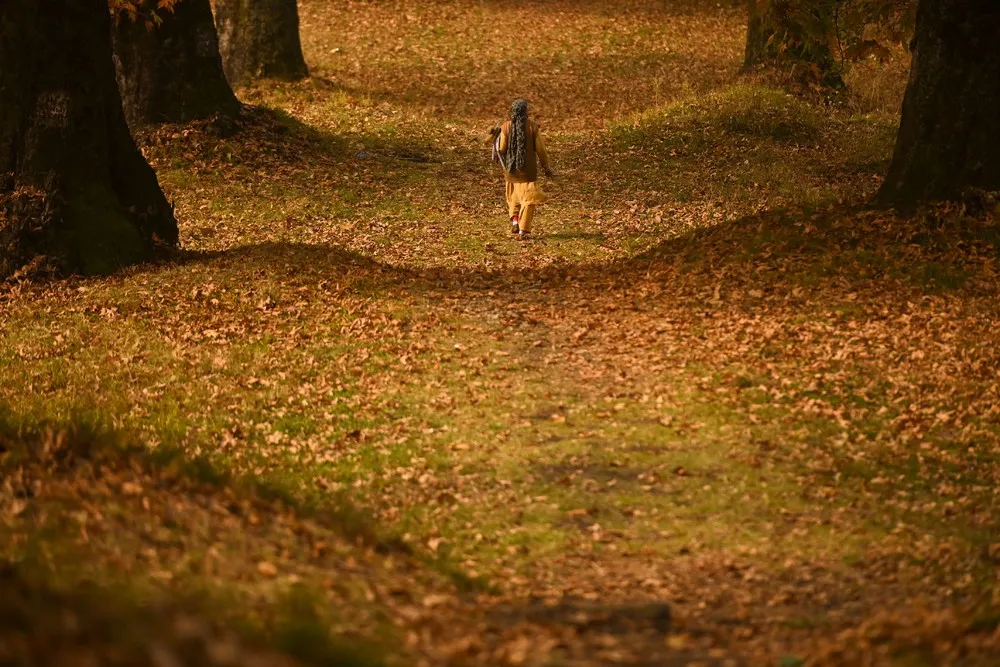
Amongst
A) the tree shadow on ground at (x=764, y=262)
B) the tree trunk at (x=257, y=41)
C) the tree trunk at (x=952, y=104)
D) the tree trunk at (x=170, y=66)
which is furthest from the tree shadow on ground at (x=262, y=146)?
the tree trunk at (x=952, y=104)

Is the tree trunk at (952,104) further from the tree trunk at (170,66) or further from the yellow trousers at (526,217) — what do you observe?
the tree trunk at (170,66)

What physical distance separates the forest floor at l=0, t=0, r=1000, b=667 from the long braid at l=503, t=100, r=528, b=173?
1195 millimetres

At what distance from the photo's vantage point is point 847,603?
7.41m

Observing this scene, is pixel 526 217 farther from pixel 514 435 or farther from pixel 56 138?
pixel 514 435

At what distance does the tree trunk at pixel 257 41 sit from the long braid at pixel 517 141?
12624 millimetres

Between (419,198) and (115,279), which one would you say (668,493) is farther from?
(419,198)

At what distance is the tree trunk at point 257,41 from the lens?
2962cm

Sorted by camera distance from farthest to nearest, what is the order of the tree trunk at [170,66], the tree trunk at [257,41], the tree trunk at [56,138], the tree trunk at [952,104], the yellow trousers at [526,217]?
the tree trunk at [257,41]
the tree trunk at [170,66]
the yellow trousers at [526,217]
the tree trunk at [56,138]
the tree trunk at [952,104]

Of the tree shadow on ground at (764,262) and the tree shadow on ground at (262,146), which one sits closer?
the tree shadow on ground at (764,262)

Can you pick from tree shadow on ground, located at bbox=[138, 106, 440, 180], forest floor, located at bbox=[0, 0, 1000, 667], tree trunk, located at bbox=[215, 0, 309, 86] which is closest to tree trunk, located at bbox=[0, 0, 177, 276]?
forest floor, located at bbox=[0, 0, 1000, 667]

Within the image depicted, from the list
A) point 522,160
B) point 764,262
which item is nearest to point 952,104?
point 764,262

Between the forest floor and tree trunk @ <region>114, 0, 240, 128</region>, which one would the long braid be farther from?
tree trunk @ <region>114, 0, 240, 128</region>

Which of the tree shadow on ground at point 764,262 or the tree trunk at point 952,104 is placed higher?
the tree trunk at point 952,104

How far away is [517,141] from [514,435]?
9007mm
